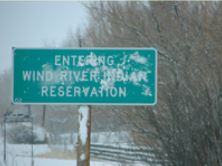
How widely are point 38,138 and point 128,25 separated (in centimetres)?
2372

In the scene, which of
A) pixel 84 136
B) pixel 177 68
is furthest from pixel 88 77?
pixel 177 68

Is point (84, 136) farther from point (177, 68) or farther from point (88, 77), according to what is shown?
point (177, 68)

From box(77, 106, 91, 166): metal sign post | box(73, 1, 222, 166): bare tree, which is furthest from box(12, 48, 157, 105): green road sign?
box(73, 1, 222, 166): bare tree

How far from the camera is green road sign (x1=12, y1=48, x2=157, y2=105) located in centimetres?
524

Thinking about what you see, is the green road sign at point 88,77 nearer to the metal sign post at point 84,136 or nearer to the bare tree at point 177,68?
the metal sign post at point 84,136

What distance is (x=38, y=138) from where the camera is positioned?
119ft

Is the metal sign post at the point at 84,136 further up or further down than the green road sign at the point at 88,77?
further down

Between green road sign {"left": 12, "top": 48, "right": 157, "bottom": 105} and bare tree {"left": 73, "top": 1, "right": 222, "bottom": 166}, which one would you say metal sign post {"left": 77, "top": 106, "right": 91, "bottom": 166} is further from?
bare tree {"left": 73, "top": 1, "right": 222, "bottom": 166}

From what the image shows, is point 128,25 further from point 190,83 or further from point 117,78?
point 117,78

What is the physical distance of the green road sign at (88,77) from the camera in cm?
524

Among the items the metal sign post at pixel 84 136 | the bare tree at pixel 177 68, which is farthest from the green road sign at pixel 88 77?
the bare tree at pixel 177 68

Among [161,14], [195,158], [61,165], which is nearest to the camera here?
[195,158]

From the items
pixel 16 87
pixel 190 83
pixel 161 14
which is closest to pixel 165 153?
pixel 190 83

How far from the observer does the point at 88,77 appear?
5277mm
